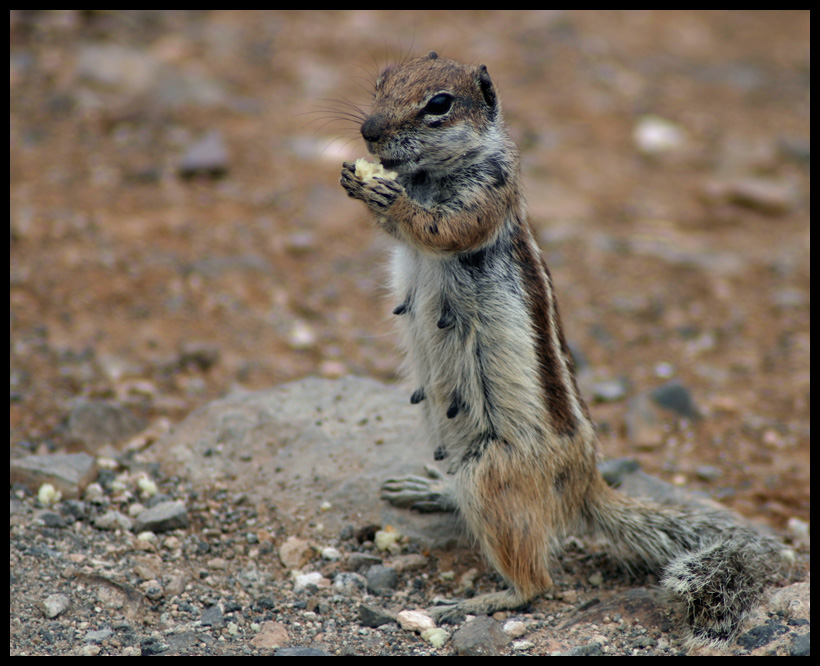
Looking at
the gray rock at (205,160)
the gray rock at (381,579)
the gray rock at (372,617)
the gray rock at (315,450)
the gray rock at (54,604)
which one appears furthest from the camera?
the gray rock at (205,160)

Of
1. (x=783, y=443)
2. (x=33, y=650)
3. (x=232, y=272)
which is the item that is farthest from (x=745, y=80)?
(x=33, y=650)

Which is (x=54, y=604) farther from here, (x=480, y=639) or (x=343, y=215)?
(x=343, y=215)

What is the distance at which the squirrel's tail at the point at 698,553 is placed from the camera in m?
3.45

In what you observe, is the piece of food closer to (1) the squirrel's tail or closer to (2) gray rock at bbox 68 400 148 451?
(1) the squirrel's tail

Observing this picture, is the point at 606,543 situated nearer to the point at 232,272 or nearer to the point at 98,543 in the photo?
the point at 98,543

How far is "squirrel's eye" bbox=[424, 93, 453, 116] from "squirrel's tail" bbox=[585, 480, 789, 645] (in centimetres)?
185

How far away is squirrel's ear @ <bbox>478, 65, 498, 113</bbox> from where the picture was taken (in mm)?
3938

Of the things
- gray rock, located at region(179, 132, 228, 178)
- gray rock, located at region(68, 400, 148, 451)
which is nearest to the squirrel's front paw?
gray rock, located at region(68, 400, 148, 451)

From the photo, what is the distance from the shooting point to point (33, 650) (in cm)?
322

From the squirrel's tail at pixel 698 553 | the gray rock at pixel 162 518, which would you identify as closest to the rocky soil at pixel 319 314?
the gray rock at pixel 162 518

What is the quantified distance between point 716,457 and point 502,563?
2.07m

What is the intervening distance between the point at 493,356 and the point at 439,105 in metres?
1.11

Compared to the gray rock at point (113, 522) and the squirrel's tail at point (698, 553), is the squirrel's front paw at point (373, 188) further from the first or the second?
the gray rock at point (113, 522)

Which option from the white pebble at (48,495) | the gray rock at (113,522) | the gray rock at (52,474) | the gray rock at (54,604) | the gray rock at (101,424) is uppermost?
the gray rock at (101,424)
